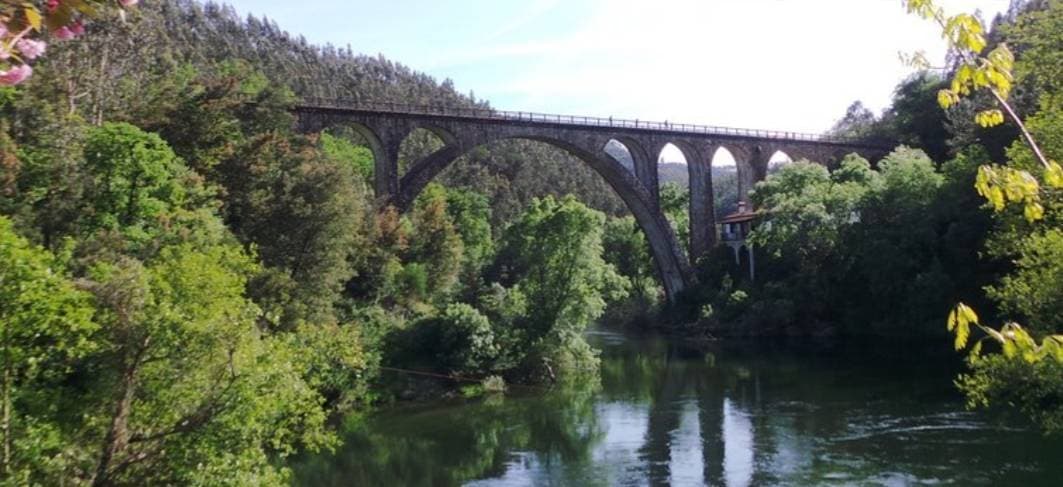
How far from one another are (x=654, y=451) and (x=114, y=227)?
41.9 ft

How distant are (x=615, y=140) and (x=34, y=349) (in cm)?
4051

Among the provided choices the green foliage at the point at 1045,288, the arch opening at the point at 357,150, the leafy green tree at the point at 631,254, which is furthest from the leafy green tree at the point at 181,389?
the leafy green tree at the point at 631,254

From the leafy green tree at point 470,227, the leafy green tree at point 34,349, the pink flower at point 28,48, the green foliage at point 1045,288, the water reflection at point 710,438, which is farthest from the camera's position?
the leafy green tree at point 470,227

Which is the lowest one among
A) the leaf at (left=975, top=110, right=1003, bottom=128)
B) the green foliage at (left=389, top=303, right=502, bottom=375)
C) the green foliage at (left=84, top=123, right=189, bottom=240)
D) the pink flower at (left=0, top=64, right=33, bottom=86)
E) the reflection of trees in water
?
the reflection of trees in water

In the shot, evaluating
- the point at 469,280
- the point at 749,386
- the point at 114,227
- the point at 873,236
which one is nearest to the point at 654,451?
the point at 749,386

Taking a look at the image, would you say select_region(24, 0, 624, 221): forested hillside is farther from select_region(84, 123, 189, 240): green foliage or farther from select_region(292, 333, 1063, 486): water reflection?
select_region(292, 333, 1063, 486): water reflection

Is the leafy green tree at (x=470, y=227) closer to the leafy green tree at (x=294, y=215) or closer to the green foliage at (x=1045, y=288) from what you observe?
the leafy green tree at (x=294, y=215)

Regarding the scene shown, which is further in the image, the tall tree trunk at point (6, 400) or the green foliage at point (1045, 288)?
the green foliage at point (1045, 288)

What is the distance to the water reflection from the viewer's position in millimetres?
16531

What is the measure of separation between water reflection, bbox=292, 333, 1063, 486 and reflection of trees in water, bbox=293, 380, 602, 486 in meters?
0.05

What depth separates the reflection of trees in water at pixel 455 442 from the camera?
1827 cm

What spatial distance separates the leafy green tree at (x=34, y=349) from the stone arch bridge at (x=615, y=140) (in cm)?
2302

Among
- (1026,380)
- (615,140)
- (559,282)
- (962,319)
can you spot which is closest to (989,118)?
(962,319)

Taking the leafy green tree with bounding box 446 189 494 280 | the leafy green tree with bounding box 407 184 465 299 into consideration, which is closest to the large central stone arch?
the leafy green tree with bounding box 407 184 465 299
